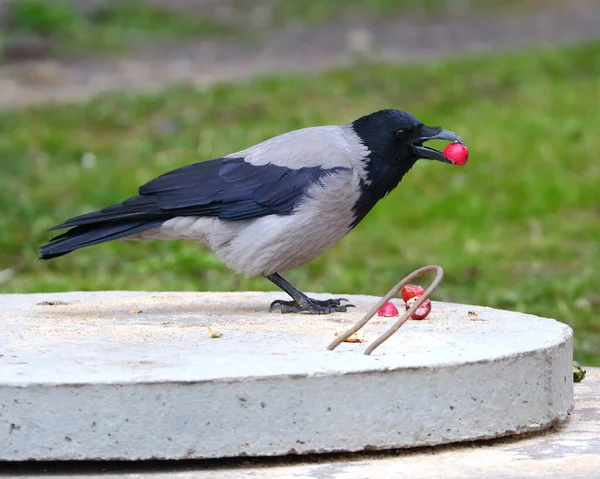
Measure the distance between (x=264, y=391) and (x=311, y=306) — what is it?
1.52 meters

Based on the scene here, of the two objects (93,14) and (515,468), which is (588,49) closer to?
(93,14)

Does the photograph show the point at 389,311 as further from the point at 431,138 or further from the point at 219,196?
the point at 219,196

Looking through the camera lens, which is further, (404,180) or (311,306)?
(404,180)

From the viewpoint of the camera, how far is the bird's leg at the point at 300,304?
5207 millimetres

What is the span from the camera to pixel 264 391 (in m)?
3.73

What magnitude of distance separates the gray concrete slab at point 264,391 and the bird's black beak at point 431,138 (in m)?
0.88

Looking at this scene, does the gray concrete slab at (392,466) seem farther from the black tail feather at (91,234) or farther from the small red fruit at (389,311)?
the black tail feather at (91,234)

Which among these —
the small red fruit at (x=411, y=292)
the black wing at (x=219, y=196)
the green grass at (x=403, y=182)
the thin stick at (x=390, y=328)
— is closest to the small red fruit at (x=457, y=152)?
the black wing at (x=219, y=196)

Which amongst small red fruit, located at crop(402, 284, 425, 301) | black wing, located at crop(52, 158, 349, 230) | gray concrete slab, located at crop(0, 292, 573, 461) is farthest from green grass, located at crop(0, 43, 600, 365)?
gray concrete slab, located at crop(0, 292, 573, 461)

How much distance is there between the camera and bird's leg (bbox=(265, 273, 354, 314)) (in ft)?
17.1

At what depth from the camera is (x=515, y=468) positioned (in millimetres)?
3795

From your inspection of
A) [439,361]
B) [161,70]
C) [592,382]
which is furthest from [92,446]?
[161,70]

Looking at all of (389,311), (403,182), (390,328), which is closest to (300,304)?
(389,311)

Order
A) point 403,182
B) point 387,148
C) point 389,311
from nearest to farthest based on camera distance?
point 389,311 → point 387,148 → point 403,182
